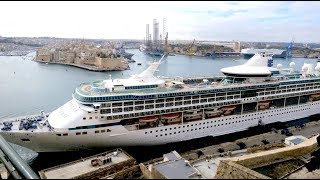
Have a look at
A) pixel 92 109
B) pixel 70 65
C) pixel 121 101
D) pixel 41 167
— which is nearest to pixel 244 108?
pixel 121 101

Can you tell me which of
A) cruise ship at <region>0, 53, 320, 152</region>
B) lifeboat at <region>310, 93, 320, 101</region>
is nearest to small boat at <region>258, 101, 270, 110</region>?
cruise ship at <region>0, 53, 320, 152</region>

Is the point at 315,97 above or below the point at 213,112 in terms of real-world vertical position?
above

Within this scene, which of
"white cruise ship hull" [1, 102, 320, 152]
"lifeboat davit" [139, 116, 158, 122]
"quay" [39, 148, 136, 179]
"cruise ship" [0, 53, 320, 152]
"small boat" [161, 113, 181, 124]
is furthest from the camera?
"small boat" [161, 113, 181, 124]

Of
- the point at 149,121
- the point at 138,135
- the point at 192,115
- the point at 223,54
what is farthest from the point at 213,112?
the point at 223,54

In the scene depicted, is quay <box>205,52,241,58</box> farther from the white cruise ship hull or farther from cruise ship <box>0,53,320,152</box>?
the white cruise ship hull

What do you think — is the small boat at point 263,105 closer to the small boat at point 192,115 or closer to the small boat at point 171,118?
the small boat at point 192,115

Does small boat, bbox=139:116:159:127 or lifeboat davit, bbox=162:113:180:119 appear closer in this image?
small boat, bbox=139:116:159:127

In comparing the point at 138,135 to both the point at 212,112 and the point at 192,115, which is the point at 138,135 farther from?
the point at 212,112
